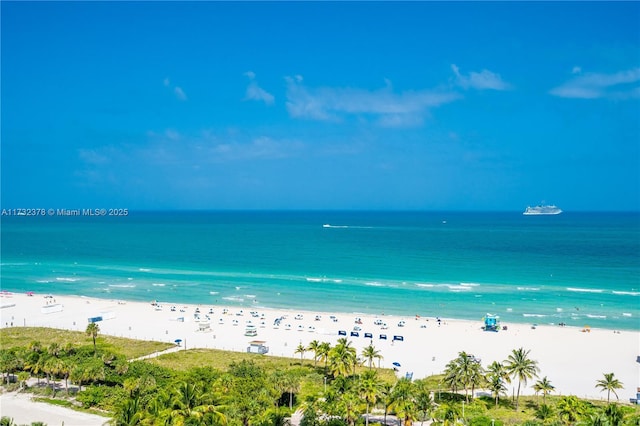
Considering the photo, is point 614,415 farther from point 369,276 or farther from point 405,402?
point 369,276

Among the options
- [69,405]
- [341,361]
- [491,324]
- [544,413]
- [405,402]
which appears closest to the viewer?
[405,402]

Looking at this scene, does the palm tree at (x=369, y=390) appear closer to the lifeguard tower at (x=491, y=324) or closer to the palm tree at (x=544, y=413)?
the palm tree at (x=544, y=413)

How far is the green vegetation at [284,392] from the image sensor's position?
32531 millimetres

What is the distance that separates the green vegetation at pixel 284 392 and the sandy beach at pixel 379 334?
684cm

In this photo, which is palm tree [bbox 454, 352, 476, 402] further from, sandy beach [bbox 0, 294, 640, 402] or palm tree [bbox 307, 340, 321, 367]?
palm tree [bbox 307, 340, 321, 367]

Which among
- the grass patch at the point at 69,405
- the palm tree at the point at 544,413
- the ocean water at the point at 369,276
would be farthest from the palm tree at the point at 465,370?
the ocean water at the point at 369,276

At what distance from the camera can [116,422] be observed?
30188 mm

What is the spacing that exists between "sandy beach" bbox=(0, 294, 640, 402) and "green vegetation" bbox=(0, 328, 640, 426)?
684 cm

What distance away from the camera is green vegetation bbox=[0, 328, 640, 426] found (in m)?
32.5

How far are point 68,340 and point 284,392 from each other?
32.5m

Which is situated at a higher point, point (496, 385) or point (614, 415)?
point (614, 415)

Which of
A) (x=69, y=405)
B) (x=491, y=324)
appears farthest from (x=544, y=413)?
(x=69, y=405)

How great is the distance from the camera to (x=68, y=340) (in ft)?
198

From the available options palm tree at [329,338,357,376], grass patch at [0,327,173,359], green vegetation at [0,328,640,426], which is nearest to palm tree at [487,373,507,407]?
green vegetation at [0,328,640,426]
